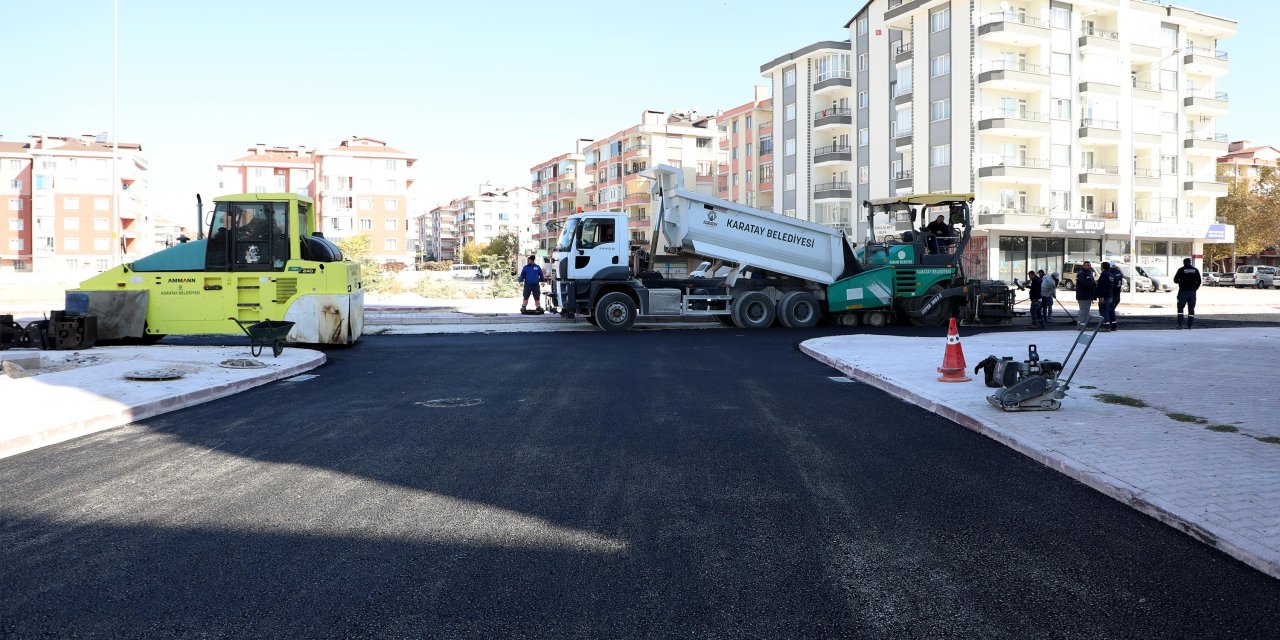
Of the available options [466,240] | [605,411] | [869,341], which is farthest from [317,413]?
[466,240]

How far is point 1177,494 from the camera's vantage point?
5.37m

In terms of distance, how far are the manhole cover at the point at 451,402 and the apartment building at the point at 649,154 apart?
244 feet

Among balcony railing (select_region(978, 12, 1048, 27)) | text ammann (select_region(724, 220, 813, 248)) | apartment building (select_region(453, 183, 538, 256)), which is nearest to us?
text ammann (select_region(724, 220, 813, 248))

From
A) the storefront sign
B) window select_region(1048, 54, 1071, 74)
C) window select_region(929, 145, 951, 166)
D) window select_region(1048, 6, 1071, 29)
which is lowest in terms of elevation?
the storefront sign

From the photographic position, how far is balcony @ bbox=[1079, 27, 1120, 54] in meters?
52.2

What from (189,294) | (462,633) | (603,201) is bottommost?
(462,633)

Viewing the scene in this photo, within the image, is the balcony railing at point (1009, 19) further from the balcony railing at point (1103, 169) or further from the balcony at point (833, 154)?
the balcony at point (833, 154)

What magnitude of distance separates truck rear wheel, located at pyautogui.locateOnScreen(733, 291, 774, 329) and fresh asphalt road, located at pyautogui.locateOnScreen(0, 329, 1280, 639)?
1341cm

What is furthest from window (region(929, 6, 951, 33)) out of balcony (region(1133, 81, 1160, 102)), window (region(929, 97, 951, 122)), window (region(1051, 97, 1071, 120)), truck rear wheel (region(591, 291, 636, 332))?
truck rear wheel (region(591, 291, 636, 332))

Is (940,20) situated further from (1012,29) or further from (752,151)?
(752,151)

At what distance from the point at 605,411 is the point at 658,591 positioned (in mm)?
5066

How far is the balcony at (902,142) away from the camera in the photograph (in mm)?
53781

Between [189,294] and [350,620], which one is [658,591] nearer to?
[350,620]

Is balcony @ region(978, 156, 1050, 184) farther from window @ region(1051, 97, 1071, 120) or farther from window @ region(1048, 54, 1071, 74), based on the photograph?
window @ region(1048, 54, 1071, 74)
